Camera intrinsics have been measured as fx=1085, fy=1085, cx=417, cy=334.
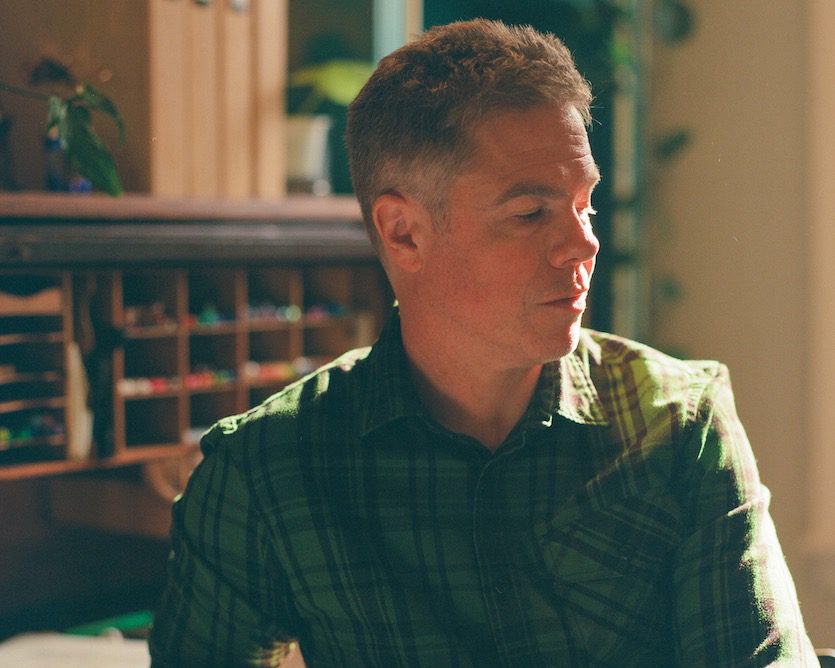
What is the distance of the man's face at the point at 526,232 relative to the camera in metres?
0.91

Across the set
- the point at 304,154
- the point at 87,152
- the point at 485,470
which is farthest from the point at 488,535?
the point at 304,154

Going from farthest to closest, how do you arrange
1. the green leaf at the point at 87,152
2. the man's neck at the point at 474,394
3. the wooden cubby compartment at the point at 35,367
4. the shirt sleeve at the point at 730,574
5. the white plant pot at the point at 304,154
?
the white plant pot at the point at 304,154 → the wooden cubby compartment at the point at 35,367 → the green leaf at the point at 87,152 → the man's neck at the point at 474,394 → the shirt sleeve at the point at 730,574

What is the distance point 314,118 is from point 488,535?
1293 millimetres

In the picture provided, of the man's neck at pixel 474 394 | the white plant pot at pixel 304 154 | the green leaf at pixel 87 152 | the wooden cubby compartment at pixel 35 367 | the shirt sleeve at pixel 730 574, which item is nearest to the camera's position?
the shirt sleeve at pixel 730 574

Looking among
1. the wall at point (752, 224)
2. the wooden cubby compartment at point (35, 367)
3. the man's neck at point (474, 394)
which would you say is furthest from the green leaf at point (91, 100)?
the wall at point (752, 224)

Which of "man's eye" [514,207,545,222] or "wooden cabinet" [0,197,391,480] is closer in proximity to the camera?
"man's eye" [514,207,545,222]

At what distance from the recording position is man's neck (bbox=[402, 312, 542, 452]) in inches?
39.1

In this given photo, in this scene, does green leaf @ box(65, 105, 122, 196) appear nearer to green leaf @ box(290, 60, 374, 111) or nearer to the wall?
green leaf @ box(290, 60, 374, 111)

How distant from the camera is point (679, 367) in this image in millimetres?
1009

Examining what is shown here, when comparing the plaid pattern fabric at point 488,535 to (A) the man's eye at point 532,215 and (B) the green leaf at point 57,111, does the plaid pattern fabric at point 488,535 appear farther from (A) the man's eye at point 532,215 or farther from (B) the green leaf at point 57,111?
(B) the green leaf at point 57,111

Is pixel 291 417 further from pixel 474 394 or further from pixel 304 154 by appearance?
pixel 304 154

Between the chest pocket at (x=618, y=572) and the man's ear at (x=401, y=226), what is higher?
the man's ear at (x=401, y=226)

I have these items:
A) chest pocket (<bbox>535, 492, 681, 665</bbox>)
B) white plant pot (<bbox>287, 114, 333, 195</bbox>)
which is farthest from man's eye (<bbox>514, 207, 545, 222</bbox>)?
white plant pot (<bbox>287, 114, 333, 195</bbox>)

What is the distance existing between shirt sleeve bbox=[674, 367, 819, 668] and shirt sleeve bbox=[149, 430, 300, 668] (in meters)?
0.36
